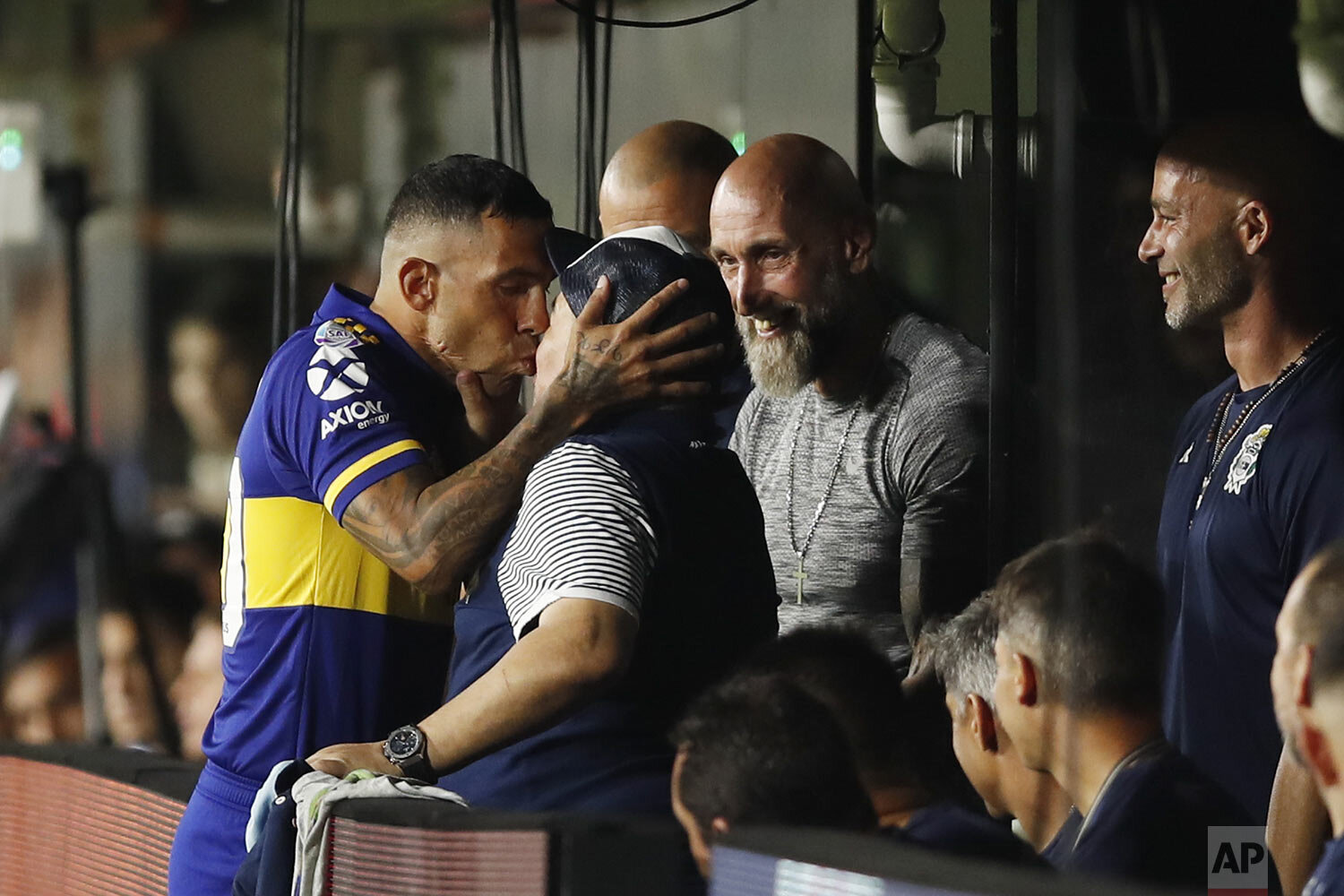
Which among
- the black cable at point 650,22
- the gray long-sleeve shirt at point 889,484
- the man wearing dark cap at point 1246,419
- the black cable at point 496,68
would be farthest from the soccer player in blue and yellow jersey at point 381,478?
the black cable at point 496,68

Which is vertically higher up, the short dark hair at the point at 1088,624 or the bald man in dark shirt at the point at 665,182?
the bald man in dark shirt at the point at 665,182

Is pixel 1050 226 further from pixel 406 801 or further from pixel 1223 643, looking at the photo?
pixel 406 801

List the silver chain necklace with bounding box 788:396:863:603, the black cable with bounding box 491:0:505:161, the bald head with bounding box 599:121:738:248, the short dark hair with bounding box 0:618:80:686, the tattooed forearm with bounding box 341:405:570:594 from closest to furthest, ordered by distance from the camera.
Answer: the tattooed forearm with bounding box 341:405:570:594, the silver chain necklace with bounding box 788:396:863:603, the bald head with bounding box 599:121:738:248, the black cable with bounding box 491:0:505:161, the short dark hair with bounding box 0:618:80:686

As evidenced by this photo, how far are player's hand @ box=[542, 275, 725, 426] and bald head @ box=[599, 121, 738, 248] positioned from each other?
93 cm

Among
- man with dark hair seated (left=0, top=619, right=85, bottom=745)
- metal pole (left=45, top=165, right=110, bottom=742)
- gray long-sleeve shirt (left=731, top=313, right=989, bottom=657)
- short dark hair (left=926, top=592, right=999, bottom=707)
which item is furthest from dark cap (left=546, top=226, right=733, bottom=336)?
man with dark hair seated (left=0, top=619, right=85, bottom=745)

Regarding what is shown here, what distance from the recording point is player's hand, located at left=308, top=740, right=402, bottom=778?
80.7 inches

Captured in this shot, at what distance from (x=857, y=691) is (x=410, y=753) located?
501 millimetres

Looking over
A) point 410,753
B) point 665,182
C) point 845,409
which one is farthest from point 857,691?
point 665,182

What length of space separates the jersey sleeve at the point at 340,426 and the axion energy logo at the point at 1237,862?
104 cm

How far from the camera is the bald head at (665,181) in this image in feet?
9.80

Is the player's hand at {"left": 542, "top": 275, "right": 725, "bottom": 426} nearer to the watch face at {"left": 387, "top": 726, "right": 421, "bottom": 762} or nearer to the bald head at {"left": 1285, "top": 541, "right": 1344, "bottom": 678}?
the watch face at {"left": 387, "top": 726, "right": 421, "bottom": 762}

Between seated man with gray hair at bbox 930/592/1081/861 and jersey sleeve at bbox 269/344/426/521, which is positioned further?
jersey sleeve at bbox 269/344/426/521

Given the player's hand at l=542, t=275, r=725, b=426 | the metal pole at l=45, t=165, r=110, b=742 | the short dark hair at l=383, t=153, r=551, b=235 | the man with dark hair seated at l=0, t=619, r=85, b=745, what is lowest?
the man with dark hair seated at l=0, t=619, r=85, b=745

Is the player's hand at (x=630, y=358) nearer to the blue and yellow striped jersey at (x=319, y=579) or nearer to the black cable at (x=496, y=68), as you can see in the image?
the blue and yellow striped jersey at (x=319, y=579)
